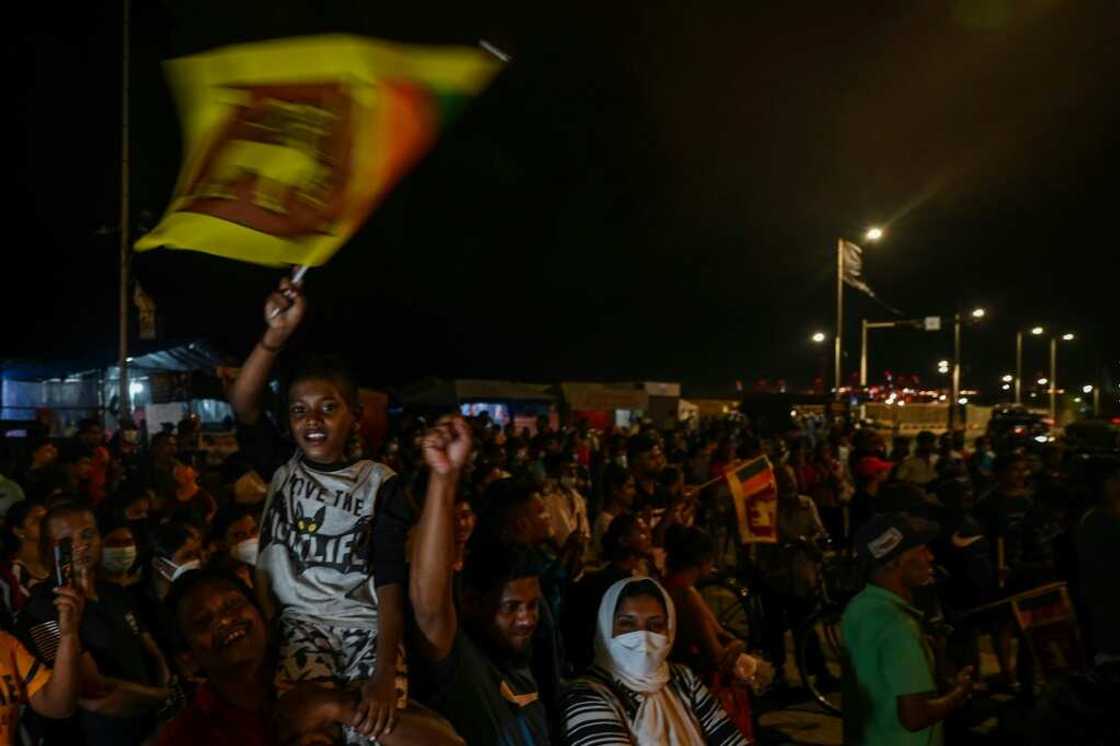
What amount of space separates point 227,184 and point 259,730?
1637mm

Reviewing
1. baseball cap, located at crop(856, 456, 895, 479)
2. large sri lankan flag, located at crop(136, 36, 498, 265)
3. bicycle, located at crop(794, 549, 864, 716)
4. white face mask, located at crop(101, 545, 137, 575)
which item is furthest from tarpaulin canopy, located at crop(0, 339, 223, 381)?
large sri lankan flag, located at crop(136, 36, 498, 265)

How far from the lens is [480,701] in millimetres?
2889

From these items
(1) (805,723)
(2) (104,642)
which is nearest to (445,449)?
(2) (104,642)

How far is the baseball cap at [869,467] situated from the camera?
10977 millimetres

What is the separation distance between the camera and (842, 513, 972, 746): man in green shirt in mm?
3643

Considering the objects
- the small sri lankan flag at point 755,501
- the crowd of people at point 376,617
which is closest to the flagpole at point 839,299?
the small sri lankan flag at point 755,501

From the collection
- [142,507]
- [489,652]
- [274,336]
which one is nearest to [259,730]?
Answer: [489,652]

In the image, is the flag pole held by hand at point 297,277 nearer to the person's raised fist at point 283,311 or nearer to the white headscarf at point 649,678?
the person's raised fist at point 283,311

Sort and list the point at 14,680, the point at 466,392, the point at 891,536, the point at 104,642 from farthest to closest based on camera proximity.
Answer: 1. the point at 466,392
2. the point at 891,536
3. the point at 104,642
4. the point at 14,680

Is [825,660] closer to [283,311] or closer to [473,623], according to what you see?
[473,623]

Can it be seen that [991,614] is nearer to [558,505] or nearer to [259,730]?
[558,505]

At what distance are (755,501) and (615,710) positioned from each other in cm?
523

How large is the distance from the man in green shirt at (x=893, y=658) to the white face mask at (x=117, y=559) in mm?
3487

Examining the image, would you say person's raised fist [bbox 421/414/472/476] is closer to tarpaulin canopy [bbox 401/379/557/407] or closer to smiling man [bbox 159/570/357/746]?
smiling man [bbox 159/570/357/746]
